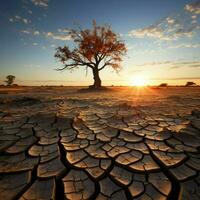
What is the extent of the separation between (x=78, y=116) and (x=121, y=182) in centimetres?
219

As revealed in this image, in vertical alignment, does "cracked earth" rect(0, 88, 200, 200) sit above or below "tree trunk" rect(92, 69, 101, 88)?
below

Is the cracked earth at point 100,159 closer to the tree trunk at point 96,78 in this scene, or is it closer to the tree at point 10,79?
the tree trunk at point 96,78

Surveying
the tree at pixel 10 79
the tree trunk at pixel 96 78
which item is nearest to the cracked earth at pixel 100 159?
the tree trunk at pixel 96 78

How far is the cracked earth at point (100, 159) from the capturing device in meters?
1.62

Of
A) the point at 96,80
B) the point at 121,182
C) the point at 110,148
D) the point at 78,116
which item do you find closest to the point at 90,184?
the point at 121,182

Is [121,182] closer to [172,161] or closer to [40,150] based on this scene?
[172,161]

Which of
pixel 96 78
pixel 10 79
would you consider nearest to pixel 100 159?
pixel 96 78

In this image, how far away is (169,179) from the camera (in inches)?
69.6

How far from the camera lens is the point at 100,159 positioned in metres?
2.11

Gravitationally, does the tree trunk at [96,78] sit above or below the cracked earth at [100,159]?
above

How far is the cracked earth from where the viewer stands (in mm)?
1623

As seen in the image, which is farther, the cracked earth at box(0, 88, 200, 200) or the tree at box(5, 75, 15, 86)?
the tree at box(5, 75, 15, 86)

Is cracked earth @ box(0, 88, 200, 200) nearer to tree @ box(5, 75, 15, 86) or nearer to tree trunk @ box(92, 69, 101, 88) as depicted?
tree trunk @ box(92, 69, 101, 88)

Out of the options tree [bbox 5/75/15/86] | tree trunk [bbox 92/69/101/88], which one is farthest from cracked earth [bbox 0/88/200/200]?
tree [bbox 5/75/15/86]
